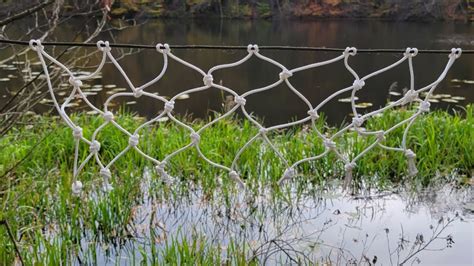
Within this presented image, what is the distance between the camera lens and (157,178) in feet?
8.12

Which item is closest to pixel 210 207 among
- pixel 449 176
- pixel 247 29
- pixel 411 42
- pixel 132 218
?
pixel 132 218

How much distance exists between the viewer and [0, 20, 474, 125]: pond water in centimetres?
584

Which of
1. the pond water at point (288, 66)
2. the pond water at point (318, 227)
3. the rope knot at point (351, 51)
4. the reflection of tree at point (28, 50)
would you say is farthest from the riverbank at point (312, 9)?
the rope knot at point (351, 51)

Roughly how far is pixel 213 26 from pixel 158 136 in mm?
11033

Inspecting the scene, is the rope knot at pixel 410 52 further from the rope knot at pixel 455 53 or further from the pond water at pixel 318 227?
the pond water at pixel 318 227

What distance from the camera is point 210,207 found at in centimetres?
228

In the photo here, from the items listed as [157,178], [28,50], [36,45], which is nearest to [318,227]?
[157,178]

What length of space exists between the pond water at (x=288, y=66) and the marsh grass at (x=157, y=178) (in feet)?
3.31

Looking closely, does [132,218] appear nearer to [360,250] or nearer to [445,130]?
[360,250]

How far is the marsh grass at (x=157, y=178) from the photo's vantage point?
1862 millimetres

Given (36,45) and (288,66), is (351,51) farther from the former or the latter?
(288,66)

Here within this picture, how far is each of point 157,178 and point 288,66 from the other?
5.74 metres

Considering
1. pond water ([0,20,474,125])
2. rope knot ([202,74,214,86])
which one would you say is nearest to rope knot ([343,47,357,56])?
rope knot ([202,74,214,86])

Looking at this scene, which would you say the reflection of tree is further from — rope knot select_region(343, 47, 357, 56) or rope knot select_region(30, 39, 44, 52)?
rope knot select_region(343, 47, 357, 56)
